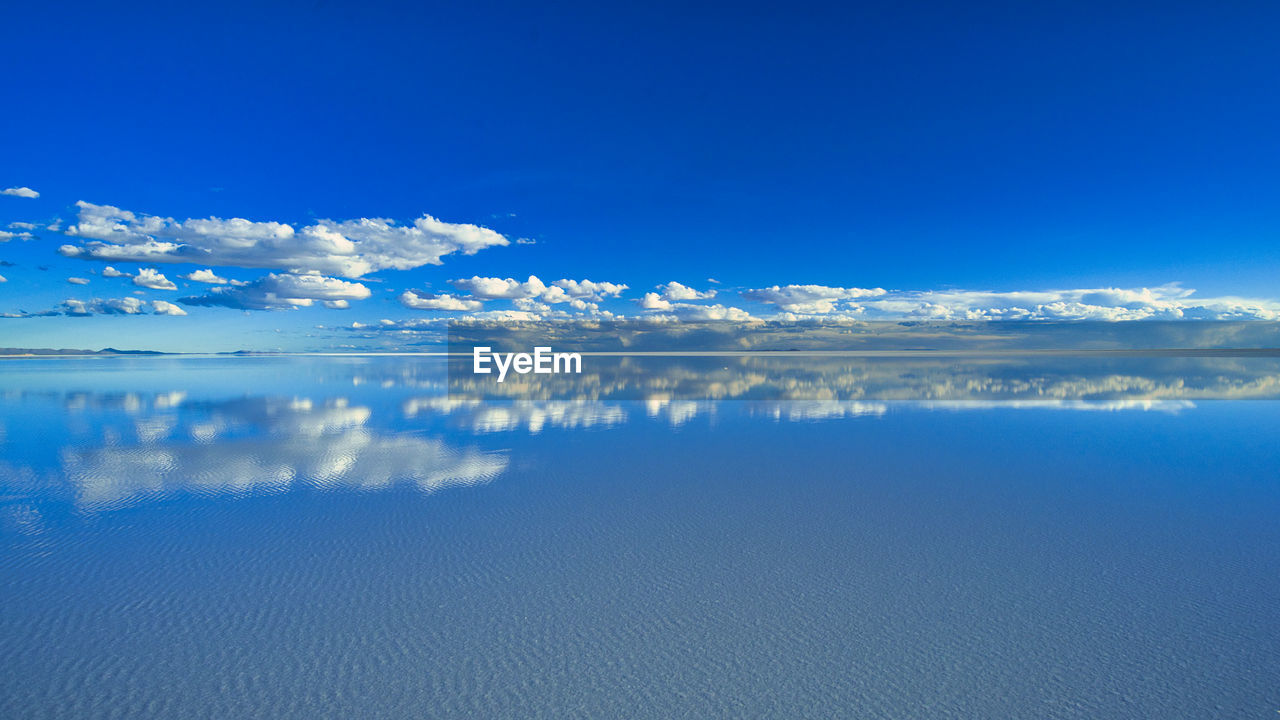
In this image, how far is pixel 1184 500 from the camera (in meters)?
7.37

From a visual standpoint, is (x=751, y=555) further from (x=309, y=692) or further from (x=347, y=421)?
(x=347, y=421)

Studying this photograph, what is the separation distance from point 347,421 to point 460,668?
13.0 m

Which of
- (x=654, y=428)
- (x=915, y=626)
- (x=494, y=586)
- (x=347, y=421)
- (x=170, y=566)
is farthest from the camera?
(x=347, y=421)

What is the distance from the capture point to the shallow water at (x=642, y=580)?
347 centimetres

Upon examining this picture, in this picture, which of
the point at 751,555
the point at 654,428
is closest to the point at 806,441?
the point at 654,428

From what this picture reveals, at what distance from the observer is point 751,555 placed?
18.1ft

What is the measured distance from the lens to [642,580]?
4973mm

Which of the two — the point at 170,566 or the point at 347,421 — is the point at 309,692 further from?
the point at 347,421

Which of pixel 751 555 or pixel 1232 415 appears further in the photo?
pixel 1232 415

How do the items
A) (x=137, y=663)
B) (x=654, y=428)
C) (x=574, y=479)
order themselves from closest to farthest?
(x=137, y=663) < (x=574, y=479) < (x=654, y=428)

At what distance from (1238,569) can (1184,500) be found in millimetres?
2754

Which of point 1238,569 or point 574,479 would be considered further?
point 574,479

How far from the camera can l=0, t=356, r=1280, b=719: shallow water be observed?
3473 millimetres

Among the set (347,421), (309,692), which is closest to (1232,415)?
(309,692)
